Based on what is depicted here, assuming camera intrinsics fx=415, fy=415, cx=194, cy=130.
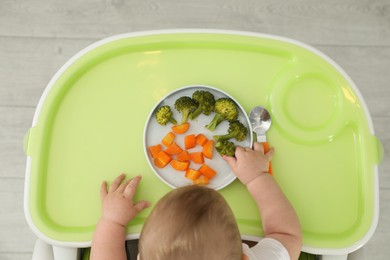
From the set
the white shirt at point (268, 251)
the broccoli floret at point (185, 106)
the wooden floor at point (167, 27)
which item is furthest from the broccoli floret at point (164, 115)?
the wooden floor at point (167, 27)

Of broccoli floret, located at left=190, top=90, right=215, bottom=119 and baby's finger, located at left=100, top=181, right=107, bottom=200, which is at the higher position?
broccoli floret, located at left=190, top=90, right=215, bottom=119

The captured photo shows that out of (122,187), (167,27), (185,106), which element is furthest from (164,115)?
(167,27)

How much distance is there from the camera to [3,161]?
116 centimetres

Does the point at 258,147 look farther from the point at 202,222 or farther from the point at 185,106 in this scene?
the point at 202,222

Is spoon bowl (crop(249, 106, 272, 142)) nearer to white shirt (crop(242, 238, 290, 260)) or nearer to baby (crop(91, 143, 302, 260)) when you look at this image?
baby (crop(91, 143, 302, 260))

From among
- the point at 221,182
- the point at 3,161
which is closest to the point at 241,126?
the point at 221,182

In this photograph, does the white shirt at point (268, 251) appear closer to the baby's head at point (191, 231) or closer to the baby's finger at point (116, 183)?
the baby's head at point (191, 231)

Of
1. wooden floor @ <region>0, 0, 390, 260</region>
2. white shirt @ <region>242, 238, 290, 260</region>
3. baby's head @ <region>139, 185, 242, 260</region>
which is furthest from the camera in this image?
wooden floor @ <region>0, 0, 390, 260</region>

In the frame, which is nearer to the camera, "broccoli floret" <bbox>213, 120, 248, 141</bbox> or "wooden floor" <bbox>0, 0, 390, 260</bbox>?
"broccoli floret" <bbox>213, 120, 248, 141</bbox>

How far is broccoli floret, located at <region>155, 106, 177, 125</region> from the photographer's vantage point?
2.31 feet

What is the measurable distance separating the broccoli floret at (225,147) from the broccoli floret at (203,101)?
59 mm

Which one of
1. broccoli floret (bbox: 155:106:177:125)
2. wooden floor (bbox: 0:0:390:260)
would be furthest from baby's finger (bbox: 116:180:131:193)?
wooden floor (bbox: 0:0:390:260)

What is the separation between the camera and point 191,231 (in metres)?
0.50

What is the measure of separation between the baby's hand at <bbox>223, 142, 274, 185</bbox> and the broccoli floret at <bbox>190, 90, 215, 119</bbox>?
0.28ft
